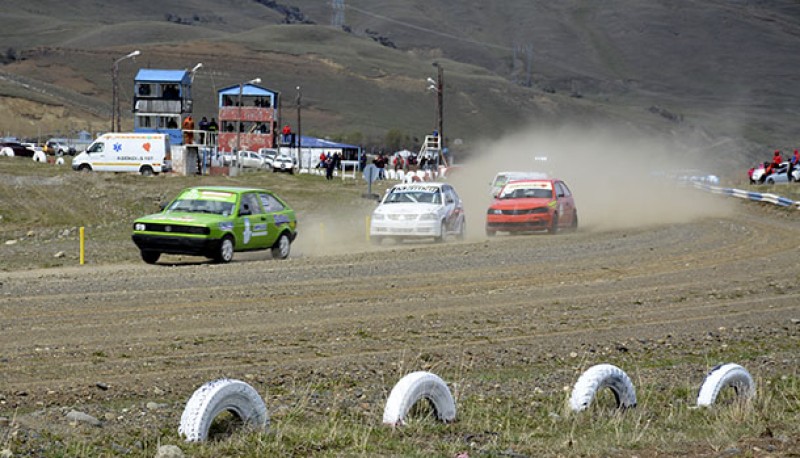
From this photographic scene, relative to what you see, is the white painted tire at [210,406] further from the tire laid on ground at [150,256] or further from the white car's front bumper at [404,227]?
the white car's front bumper at [404,227]

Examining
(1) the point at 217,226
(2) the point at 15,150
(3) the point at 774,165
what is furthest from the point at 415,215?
→ (2) the point at 15,150

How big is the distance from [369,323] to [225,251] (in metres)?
7.93

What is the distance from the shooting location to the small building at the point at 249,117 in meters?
79.3

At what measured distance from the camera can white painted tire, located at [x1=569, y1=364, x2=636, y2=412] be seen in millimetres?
9305

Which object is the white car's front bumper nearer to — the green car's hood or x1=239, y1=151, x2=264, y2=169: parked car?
the green car's hood

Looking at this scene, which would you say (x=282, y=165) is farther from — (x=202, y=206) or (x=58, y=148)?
(x=202, y=206)

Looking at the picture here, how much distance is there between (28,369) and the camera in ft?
35.2

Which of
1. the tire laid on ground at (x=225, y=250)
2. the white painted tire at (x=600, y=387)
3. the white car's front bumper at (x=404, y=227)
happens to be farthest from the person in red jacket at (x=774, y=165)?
the white painted tire at (x=600, y=387)

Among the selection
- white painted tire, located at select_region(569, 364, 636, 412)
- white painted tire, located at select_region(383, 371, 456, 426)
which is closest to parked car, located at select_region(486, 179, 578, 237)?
white painted tire, located at select_region(569, 364, 636, 412)

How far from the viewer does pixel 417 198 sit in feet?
93.9

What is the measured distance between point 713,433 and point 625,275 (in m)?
11.9

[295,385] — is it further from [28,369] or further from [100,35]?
[100,35]

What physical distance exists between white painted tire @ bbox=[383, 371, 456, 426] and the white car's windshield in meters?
19.7

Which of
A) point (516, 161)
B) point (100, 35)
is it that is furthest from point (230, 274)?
point (100, 35)
